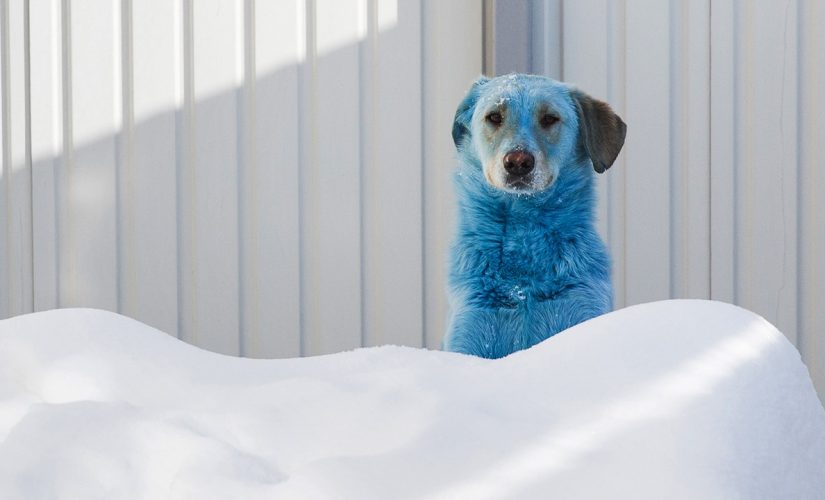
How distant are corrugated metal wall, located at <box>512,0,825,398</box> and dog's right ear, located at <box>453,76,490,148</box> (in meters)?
1.20

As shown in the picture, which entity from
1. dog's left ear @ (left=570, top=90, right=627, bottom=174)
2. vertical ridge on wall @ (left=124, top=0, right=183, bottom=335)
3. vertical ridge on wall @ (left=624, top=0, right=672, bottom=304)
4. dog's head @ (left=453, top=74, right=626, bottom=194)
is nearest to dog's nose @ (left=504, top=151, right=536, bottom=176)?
dog's head @ (left=453, top=74, right=626, bottom=194)

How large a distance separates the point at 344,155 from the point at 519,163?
1357 millimetres

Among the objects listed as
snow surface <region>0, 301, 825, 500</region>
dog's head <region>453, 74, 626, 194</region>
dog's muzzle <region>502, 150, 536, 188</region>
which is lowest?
snow surface <region>0, 301, 825, 500</region>

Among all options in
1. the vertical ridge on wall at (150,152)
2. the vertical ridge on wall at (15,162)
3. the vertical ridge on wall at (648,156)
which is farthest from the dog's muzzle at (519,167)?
the vertical ridge on wall at (15,162)

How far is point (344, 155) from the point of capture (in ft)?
8.73

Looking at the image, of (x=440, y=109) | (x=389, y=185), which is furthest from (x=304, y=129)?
(x=440, y=109)

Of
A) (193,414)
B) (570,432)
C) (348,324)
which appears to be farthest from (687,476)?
(348,324)

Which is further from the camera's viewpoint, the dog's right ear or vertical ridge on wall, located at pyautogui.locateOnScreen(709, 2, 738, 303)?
vertical ridge on wall, located at pyautogui.locateOnScreen(709, 2, 738, 303)

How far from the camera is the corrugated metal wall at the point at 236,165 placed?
260 centimetres

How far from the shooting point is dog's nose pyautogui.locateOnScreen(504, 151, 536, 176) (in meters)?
1.36

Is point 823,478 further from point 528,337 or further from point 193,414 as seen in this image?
point 528,337

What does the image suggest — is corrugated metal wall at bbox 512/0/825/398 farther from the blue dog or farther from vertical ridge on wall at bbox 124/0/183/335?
the blue dog

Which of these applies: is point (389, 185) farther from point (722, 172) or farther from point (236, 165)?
point (722, 172)

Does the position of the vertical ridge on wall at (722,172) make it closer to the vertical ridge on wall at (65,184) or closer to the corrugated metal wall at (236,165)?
the corrugated metal wall at (236,165)
